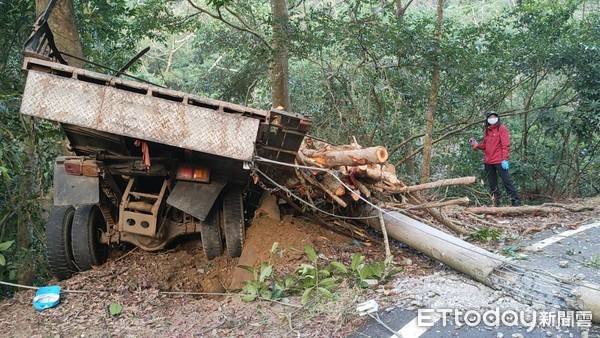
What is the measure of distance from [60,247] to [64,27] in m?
3.03

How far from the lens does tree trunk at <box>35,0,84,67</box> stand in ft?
22.3

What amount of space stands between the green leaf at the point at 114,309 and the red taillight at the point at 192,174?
4.78 ft

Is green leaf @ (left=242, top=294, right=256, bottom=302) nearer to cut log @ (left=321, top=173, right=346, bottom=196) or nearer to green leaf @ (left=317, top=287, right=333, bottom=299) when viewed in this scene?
green leaf @ (left=317, top=287, right=333, bottom=299)

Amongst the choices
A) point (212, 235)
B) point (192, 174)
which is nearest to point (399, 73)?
point (212, 235)

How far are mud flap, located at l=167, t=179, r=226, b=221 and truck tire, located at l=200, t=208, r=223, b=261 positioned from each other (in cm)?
40

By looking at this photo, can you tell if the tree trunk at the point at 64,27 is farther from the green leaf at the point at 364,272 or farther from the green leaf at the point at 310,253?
the green leaf at the point at 364,272

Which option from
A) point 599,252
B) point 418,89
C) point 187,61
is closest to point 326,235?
point 599,252

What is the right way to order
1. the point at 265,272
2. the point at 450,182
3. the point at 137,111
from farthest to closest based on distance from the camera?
the point at 450,182
the point at 265,272
the point at 137,111

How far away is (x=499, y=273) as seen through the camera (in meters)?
4.39

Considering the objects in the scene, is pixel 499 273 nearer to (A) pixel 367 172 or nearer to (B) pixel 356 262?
(B) pixel 356 262

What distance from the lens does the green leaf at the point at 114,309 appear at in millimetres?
4660

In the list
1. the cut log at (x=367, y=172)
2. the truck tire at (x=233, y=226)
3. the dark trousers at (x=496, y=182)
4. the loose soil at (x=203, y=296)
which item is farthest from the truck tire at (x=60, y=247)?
the dark trousers at (x=496, y=182)

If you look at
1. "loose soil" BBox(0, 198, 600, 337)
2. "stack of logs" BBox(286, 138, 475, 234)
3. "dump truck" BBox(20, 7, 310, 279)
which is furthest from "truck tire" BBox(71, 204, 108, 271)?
"stack of logs" BBox(286, 138, 475, 234)

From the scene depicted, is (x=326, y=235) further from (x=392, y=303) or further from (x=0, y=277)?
(x=0, y=277)
